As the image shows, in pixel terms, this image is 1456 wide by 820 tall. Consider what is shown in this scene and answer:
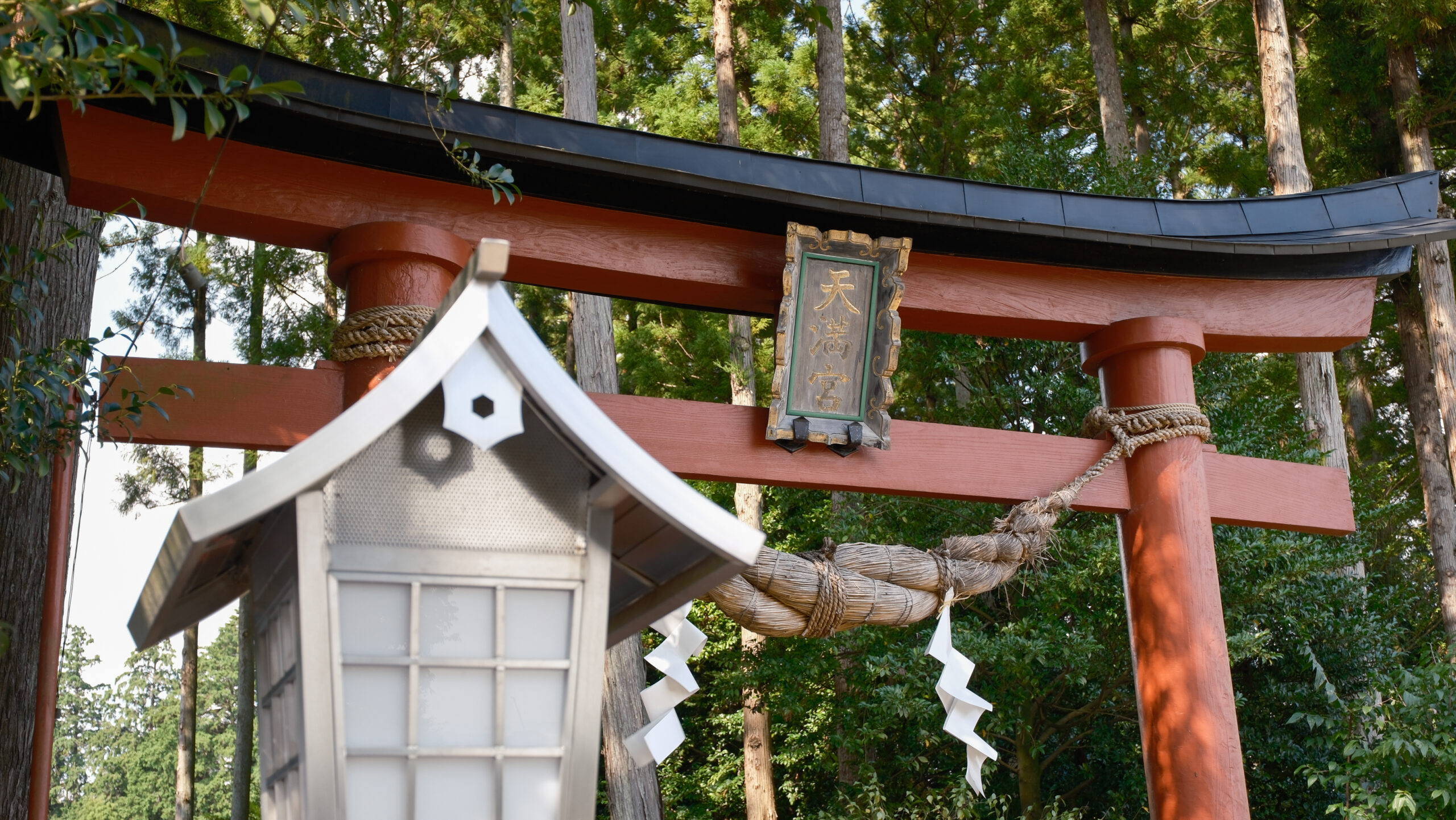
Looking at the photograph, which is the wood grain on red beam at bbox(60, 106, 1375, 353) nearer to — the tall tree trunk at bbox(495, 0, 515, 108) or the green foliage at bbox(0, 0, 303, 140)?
the green foliage at bbox(0, 0, 303, 140)

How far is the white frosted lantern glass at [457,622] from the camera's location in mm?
1589

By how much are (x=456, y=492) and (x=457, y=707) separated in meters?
0.31

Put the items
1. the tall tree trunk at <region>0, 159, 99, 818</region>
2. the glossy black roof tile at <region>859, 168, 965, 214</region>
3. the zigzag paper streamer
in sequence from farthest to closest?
the glossy black roof tile at <region>859, 168, 965, 214</region> < the zigzag paper streamer < the tall tree trunk at <region>0, 159, 99, 818</region>

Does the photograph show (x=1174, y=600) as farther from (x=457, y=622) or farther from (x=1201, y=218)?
(x=457, y=622)

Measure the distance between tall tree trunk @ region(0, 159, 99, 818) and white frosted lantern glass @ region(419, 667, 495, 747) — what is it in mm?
1955

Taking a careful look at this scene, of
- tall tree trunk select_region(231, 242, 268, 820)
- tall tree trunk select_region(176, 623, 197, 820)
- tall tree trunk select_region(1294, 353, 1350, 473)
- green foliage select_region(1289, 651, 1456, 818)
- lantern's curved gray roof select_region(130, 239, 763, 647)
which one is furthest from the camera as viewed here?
tall tree trunk select_region(176, 623, 197, 820)

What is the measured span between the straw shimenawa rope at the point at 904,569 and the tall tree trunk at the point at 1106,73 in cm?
661

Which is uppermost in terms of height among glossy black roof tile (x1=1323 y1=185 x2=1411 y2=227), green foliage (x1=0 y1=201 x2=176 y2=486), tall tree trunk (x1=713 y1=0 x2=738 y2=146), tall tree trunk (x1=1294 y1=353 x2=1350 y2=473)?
tall tree trunk (x1=713 y1=0 x2=738 y2=146)

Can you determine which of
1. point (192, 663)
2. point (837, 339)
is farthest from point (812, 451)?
point (192, 663)

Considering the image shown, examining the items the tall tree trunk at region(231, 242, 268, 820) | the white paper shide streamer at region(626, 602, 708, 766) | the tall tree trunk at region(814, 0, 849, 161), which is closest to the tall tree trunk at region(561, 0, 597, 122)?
the tall tree trunk at region(814, 0, 849, 161)

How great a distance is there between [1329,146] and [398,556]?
37.5 feet

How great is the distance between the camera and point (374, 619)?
156 cm

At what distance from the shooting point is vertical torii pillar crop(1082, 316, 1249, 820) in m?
3.38

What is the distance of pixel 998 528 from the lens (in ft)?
11.4
